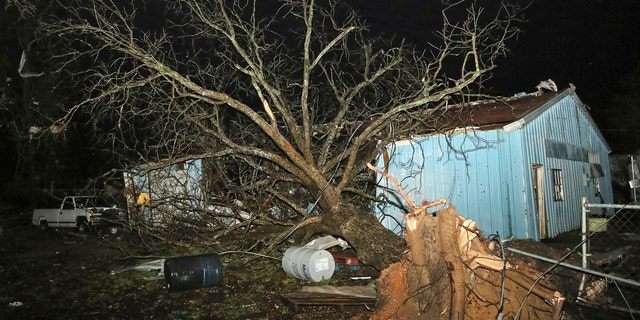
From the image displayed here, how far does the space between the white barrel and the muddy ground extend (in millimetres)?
177

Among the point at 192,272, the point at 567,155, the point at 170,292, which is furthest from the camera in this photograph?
the point at 567,155

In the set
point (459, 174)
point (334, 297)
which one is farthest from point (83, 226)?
point (334, 297)

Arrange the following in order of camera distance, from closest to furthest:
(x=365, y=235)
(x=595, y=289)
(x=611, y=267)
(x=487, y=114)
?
(x=595, y=289) → (x=365, y=235) → (x=611, y=267) → (x=487, y=114)

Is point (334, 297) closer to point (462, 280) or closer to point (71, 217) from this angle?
point (462, 280)

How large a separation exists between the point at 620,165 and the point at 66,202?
83.9 feet

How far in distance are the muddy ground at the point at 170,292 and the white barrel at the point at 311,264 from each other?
0.58 feet

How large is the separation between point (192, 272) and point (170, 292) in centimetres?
58

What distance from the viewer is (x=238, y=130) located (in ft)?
37.3

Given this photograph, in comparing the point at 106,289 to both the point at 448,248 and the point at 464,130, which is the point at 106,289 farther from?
the point at 464,130

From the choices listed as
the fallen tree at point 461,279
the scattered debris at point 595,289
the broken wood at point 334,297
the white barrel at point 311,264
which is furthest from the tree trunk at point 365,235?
the scattered debris at point 595,289

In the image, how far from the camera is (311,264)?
7.93 m

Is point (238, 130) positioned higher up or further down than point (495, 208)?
higher up

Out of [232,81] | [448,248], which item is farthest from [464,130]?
[448,248]

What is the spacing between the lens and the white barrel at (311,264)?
796cm
